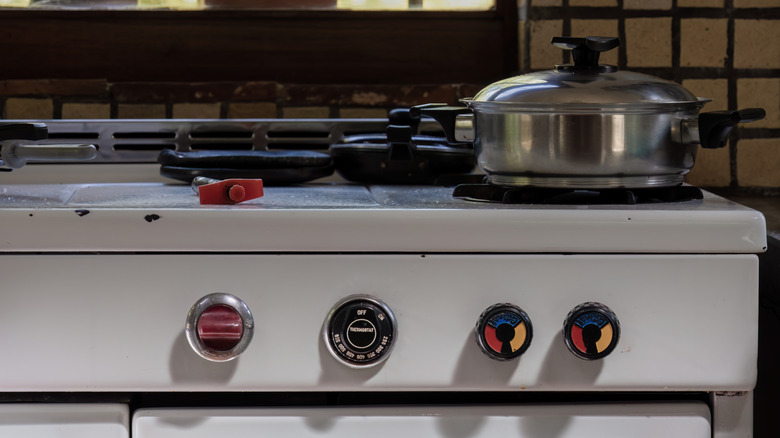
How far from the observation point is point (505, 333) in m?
0.78

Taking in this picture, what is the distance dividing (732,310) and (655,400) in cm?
12

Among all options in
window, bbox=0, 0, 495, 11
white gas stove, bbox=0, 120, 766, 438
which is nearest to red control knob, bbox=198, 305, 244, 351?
white gas stove, bbox=0, 120, 766, 438

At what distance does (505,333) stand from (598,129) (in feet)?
0.82

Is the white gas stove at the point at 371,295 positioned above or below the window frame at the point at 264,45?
below

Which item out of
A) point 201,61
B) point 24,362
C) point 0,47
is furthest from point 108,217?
point 0,47

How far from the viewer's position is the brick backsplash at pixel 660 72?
150cm

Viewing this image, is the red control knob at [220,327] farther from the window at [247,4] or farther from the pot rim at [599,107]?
the window at [247,4]

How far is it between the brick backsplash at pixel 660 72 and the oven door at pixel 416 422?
83 cm

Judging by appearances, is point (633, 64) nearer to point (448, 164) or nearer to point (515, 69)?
point (515, 69)

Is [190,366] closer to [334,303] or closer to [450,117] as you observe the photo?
[334,303]

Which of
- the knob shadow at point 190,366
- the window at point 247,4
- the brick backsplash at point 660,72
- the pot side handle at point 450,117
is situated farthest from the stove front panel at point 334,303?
the window at point 247,4

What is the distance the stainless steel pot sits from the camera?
86cm

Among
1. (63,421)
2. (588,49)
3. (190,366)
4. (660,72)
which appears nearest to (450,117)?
(588,49)

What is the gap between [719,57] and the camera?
1506 mm
